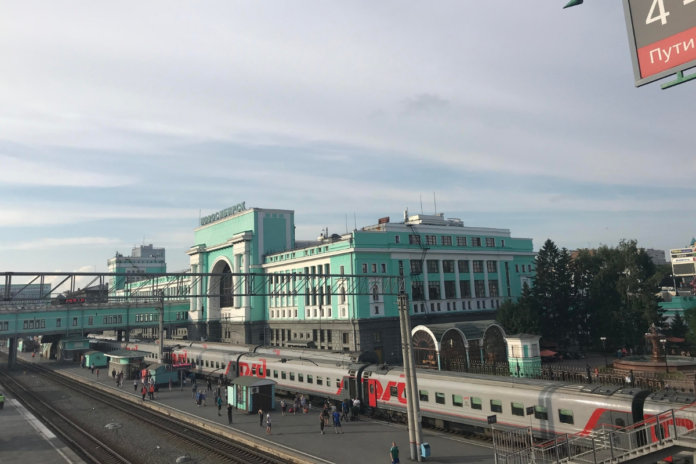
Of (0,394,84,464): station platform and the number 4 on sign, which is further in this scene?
(0,394,84,464): station platform

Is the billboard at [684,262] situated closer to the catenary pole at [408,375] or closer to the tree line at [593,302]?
the tree line at [593,302]

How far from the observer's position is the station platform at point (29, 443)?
27653 millimetres

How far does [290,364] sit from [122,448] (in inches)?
641

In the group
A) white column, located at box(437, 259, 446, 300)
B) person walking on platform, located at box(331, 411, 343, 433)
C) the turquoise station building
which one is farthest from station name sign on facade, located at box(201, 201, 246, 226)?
person walking on platform, located at box(331, 411, 343, 433)

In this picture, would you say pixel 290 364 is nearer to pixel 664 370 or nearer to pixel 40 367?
pixel 664 370

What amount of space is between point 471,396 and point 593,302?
155 feet

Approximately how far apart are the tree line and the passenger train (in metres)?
32.8

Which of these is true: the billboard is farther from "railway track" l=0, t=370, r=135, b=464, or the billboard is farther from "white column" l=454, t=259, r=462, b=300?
"railway track" l=0, t=370, r=135, b=464

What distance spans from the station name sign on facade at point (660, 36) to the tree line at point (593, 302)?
53817 millimetres

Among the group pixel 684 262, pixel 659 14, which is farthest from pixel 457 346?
pixel 684 262

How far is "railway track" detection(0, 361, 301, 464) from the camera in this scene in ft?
88.5

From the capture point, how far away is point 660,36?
1223 cm

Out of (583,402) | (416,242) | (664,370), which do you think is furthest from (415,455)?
(416,242)

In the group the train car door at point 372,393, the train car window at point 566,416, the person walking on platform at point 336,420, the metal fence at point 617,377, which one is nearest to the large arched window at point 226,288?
the metal fence at point 617,377
